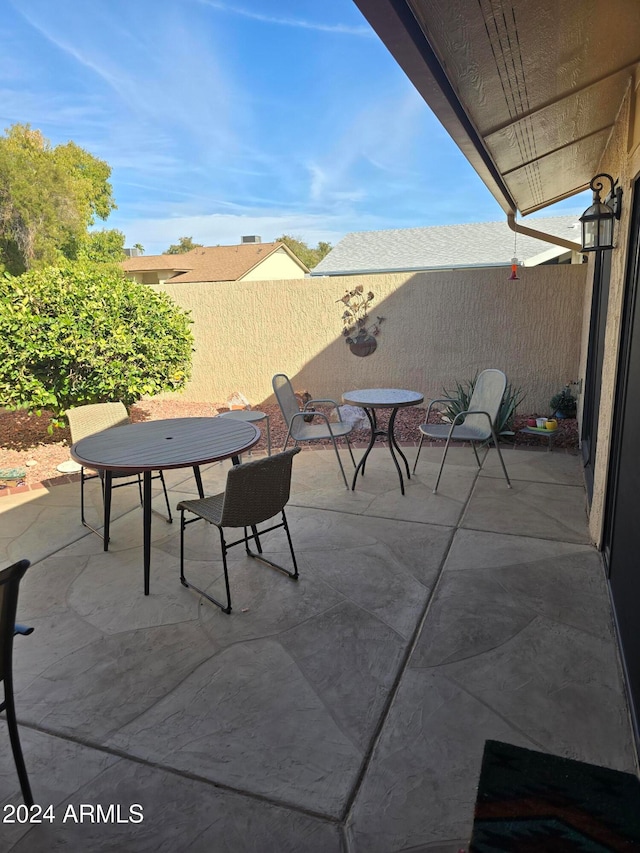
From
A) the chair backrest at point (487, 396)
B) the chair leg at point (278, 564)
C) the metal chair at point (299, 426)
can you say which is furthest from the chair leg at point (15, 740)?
the chair backrest at point (487, 396)

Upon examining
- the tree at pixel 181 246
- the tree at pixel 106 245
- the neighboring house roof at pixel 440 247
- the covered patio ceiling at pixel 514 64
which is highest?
the tree at pixel 181 246

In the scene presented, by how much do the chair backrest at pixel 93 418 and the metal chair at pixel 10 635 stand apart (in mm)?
2291

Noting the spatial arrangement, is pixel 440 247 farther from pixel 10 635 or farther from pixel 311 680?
pixel 10 635

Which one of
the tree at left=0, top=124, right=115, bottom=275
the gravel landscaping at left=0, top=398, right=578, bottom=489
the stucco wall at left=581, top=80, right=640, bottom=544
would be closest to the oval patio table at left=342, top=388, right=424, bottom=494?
the gravel landscaping at left=0, top=398, right=578, bottom=489

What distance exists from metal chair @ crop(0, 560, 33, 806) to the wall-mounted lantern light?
3.23 m

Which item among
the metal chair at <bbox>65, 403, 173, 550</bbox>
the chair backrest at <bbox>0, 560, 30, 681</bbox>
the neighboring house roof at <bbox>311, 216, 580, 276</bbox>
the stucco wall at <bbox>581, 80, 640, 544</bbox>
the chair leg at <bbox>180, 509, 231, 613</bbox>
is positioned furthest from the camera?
the neighboring house roof at <bbox>311, 216, 580, 276</bbox>

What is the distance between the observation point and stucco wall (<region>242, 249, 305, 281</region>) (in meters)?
23.6

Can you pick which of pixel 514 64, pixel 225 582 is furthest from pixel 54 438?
pixel 514 64

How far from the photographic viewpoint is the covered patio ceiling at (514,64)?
1.58 m

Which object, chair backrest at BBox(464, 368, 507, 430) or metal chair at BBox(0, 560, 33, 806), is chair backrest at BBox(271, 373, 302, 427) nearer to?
chair backrest at BBox(464, 368, 507, 430)

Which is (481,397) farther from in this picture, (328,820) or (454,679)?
(328,820)

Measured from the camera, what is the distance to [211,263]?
24.5 metres

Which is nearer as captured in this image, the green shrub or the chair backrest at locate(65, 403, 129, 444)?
the chair backrest at locate(65, 403, 129, 444)

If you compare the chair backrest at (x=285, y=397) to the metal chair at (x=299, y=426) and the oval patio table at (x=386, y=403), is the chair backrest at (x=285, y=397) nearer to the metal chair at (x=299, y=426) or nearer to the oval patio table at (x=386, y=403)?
the metal chair at (x=299, y=426)
